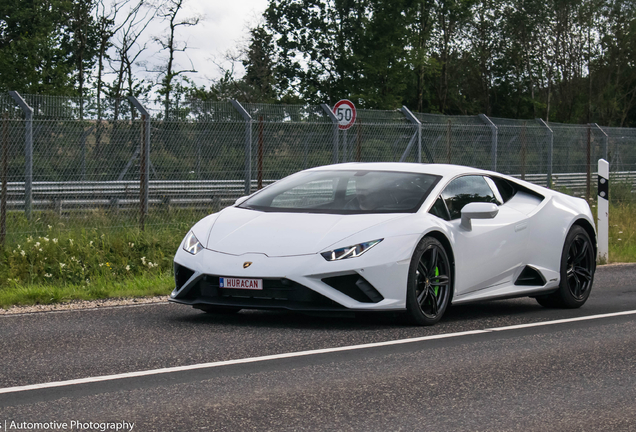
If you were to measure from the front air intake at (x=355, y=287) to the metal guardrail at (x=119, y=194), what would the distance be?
5.98 meters

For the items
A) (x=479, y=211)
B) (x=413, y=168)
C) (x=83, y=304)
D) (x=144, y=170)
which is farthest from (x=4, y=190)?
(x=479, y=211)

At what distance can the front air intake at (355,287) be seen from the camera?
649 centimetres

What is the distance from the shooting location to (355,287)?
6523 millimetres

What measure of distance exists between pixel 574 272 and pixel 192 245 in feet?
12.4

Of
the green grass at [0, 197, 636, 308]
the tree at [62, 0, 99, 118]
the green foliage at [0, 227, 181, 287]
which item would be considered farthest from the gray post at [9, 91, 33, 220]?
the tree at [62, 0, 99, 118]

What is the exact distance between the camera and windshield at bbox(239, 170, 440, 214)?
729 cm

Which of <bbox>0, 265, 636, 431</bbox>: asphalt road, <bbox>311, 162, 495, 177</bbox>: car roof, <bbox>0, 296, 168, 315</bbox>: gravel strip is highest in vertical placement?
<bbox>311, 162, 495, 177</bbox>: car roof

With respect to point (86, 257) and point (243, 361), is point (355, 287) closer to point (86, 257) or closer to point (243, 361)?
point (243, 361)

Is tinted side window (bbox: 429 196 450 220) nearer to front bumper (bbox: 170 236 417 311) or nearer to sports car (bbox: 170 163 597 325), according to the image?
sports car (bbox: 170 163 597 325)

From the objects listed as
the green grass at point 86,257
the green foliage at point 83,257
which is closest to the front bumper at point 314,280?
the green grass at point 86,257

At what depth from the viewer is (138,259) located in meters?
10.7

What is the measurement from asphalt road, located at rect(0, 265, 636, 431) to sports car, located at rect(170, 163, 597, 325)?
30 cm

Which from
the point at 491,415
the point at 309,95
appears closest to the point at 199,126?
the point at 491,415

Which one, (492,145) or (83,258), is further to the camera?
(492,145)
